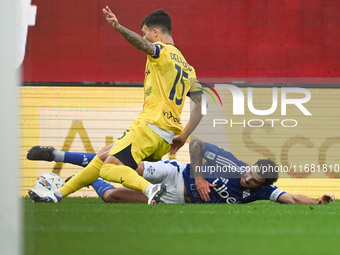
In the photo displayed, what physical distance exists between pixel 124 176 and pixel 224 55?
4822 millimetres

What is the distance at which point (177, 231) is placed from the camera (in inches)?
171

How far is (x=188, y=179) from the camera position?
24.9ft

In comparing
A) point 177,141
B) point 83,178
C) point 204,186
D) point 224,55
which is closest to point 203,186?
point 204,186

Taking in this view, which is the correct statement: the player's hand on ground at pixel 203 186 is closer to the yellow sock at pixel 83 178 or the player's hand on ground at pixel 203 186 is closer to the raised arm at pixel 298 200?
the raised arm at pixel 298 200

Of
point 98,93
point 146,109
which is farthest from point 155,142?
point 98,93

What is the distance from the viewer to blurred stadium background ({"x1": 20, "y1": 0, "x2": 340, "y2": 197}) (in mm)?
10336

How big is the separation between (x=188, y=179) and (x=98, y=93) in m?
3.12

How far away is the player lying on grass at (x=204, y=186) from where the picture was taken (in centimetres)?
731

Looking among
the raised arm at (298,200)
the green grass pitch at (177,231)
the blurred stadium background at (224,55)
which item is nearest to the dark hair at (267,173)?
the raised arm at (298,200)

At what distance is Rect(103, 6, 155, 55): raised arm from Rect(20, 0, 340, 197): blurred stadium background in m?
3.73

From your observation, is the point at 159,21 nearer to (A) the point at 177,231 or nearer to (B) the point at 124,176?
(B) the point at 124,176

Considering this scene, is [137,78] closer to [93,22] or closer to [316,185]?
[93,22]

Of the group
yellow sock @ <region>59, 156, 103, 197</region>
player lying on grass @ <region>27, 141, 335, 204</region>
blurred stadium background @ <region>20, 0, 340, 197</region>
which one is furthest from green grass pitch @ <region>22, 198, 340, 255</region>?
blurred stadium background @ <region>20, 0, 340, 197</region>

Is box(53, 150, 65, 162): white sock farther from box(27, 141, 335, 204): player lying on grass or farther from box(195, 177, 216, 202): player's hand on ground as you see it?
box(195, 177, 216, 202): player's hand on ground
